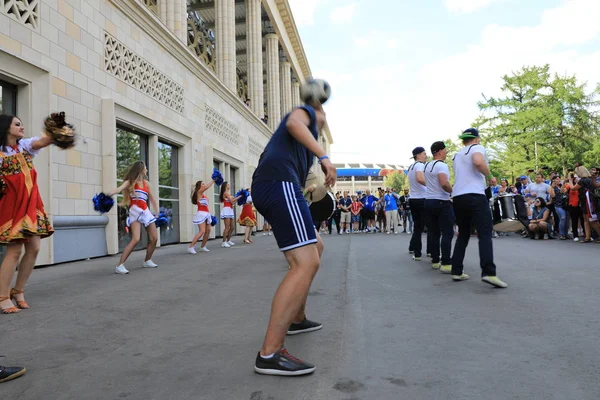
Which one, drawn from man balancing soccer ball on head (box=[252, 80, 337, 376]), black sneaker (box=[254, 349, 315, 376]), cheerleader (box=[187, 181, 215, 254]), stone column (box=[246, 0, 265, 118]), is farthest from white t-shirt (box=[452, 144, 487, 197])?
stone column (box=[246, 0, 265, 118])

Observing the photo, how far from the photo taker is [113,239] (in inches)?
401

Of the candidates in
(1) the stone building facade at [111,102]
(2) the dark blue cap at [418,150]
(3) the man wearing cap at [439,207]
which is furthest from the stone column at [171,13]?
(3) the man wearing cap at [439,207]

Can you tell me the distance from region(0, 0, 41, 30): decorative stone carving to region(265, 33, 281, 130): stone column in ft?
72.7

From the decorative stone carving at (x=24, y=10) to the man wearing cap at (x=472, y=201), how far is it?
732cm

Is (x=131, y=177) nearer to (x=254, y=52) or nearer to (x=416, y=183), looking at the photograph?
(x=416, y=183)

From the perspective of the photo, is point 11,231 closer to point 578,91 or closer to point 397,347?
point 397,347

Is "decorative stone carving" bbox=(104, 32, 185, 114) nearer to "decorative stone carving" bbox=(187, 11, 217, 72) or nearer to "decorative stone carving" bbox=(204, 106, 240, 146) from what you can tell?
"decorative stone carving" bbox=(204, 106, 240, 146)

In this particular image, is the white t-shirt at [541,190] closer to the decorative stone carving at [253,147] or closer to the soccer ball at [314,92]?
the soccer ball at [314,92]

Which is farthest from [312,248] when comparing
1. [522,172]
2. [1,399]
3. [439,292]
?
[522,172]

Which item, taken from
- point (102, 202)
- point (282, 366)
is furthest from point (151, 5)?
point (282, 366)

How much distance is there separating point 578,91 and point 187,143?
28458mm

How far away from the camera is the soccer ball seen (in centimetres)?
302

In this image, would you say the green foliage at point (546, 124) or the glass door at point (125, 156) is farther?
the green foliage at point (546, 124)

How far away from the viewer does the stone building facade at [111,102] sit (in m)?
8.01
